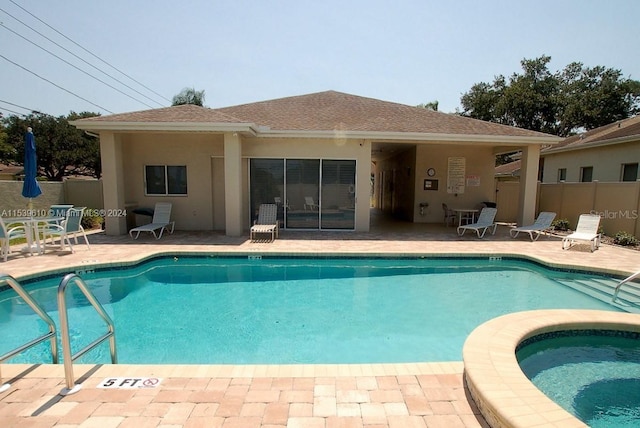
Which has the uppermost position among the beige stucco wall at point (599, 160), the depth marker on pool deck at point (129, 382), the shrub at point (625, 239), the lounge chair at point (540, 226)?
the beige stucco wall at point (599, 160)

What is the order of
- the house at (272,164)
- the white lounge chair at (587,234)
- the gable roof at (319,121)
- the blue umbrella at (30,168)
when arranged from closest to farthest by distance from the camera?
the blue umbrella at (30,168)
the white lounge chair at (587,234)
the gable roof at (319,121)
the house at (272,164)

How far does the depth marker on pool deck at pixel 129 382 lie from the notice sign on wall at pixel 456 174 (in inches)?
552

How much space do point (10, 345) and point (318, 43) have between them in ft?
41.7

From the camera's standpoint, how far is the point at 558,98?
30281 mm

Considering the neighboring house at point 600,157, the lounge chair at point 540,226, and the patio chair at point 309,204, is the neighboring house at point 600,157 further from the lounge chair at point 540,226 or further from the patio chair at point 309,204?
the patio chair at point 309,204

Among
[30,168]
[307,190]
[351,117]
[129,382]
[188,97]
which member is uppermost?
[188,97]

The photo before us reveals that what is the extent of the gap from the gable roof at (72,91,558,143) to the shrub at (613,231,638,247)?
144 inches

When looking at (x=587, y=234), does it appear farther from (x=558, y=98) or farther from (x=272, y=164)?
(x=558, y=98)

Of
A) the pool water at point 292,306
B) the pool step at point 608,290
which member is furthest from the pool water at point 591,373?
the pool step at point 608,290

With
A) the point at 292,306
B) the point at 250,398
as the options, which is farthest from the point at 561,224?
the point at 250,398

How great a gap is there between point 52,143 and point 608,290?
38.9m

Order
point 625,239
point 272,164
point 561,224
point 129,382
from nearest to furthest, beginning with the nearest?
point 129,382, point 625,239, point 272,164, point 561,224

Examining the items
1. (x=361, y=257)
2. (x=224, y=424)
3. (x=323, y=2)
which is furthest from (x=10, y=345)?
(x=323, y=2)

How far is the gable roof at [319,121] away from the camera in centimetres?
981
